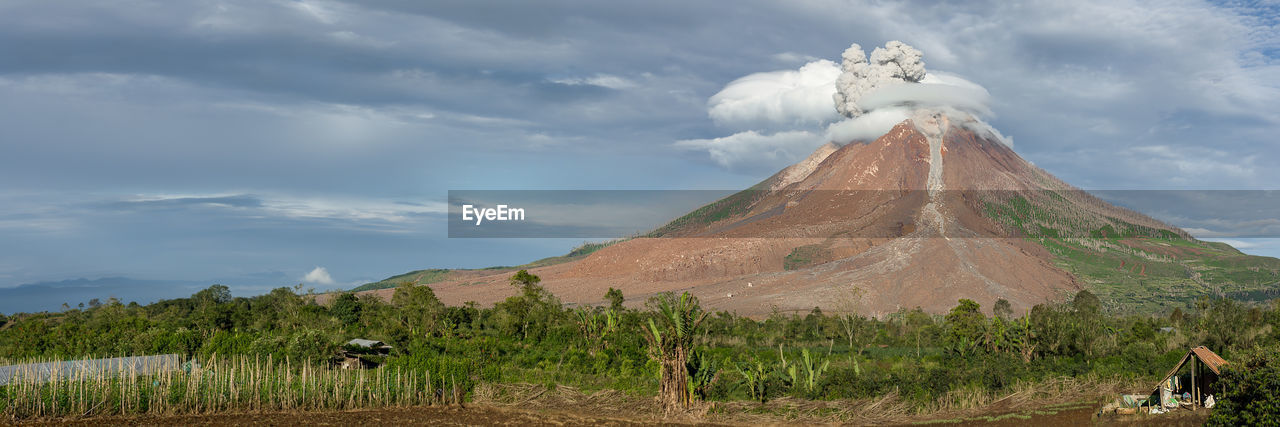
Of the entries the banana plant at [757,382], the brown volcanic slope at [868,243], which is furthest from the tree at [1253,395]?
the brown volcanic slope at [868,243]

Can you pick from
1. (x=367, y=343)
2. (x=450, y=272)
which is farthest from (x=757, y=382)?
(x=450, y=272)

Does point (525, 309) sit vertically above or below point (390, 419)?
above

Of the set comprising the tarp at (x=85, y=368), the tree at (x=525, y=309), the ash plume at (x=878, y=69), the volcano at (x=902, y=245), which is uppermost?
the ash plume at (x=878, y=69)

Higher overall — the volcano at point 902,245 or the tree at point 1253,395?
the volcano at point 902,245

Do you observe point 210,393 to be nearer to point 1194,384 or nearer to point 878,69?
point 1194,384

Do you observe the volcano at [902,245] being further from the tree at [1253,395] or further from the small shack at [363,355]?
the tree at [1253,395]

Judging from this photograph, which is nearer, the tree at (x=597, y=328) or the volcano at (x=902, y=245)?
the tree at (x=597, y=328)
